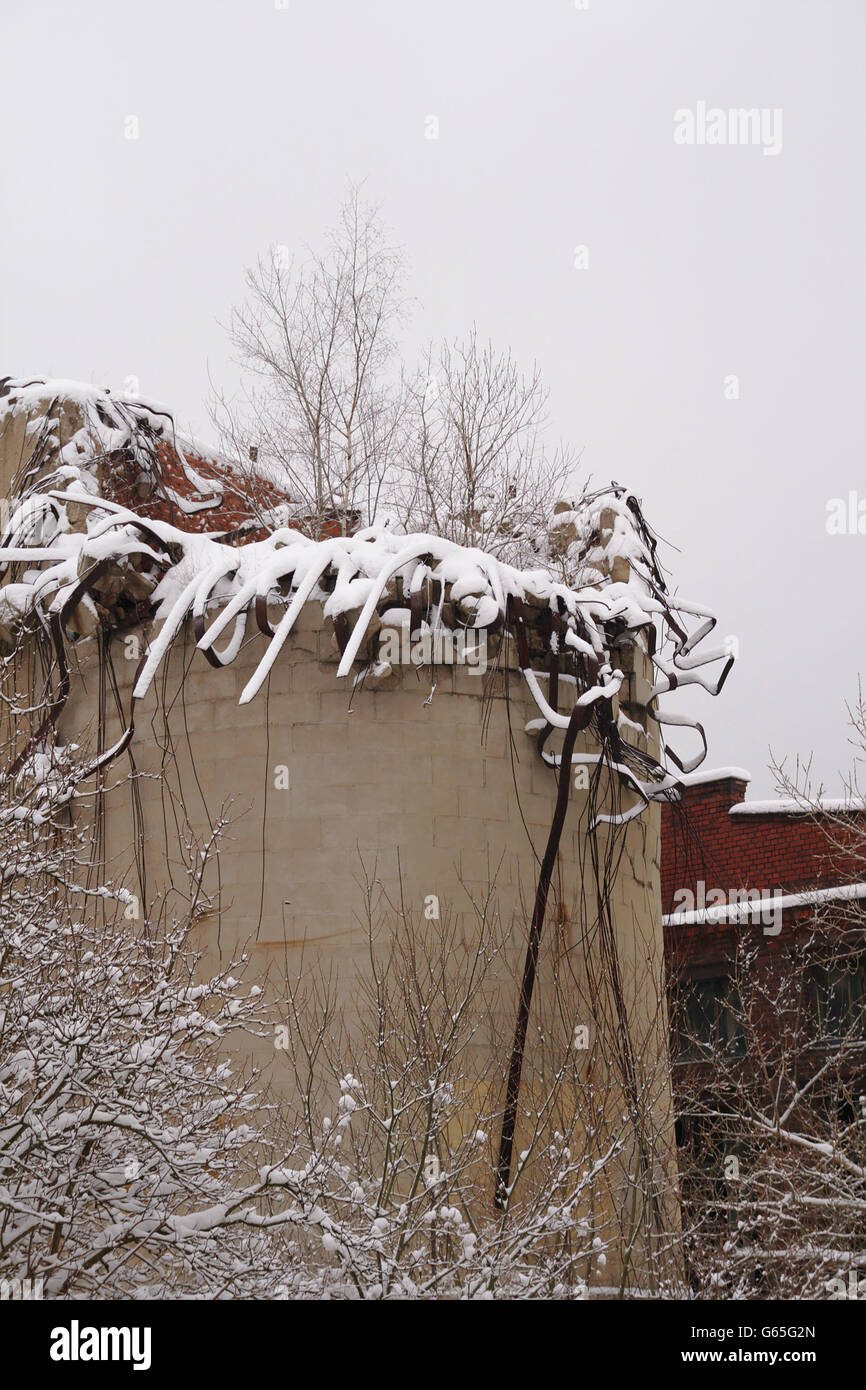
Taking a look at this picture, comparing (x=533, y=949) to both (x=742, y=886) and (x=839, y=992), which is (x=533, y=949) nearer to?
(x=839, y=992)

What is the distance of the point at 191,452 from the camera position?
2330cm

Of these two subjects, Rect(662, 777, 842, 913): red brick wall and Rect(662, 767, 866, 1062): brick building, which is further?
Rect(662, 777, 842, 913): red brick wall

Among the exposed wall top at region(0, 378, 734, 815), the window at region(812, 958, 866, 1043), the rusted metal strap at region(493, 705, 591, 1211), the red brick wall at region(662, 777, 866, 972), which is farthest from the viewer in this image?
the red brick wall at region(662, 777, 866, 972)

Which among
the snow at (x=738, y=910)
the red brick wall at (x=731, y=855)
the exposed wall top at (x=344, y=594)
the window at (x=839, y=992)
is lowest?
the window at (x=839, y=992)

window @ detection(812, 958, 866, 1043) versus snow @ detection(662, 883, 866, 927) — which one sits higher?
snow @ detection(662, 883, 866, 927)

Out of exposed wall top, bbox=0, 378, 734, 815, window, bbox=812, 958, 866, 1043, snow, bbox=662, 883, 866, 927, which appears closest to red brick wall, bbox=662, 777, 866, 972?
snow, bbox=662, 883, 866, 927

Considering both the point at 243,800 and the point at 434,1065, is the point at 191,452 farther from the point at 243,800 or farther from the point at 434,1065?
the point at 434,1065

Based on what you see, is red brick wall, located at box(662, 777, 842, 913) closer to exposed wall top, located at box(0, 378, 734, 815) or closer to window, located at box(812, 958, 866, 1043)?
window, located at box(812, 958, 866, 1043)

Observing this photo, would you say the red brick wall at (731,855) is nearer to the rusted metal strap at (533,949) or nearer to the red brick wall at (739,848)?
the red brick wall at (739,848)

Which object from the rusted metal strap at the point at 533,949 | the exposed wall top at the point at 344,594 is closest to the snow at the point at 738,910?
the exposed wall top at the point at 344,594

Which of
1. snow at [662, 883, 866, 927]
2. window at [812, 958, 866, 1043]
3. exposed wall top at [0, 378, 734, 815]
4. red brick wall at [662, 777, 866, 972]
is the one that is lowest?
window at [812, 958, 866, 1043]

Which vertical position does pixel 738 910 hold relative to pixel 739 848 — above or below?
below

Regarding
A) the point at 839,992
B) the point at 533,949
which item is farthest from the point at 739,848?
the point at 533,949
